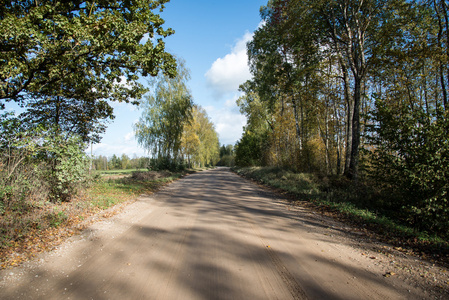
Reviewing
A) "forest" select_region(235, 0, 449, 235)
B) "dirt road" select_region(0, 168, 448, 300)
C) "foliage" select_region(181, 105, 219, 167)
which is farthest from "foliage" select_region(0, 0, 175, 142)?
"foliage" select_region(181, 105, 219, 167)

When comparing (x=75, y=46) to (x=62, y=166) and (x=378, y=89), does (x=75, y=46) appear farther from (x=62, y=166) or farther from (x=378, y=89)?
(x=378, y=89)

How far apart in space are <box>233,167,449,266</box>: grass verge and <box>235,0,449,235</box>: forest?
0.76ft

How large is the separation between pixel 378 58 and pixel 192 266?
1173 cm

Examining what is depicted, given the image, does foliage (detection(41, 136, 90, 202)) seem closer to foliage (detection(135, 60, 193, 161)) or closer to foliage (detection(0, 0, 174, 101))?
foliage (detection(0, 0, 174, 101))

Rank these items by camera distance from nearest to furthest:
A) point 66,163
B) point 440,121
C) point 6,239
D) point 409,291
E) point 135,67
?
point 409,291 < point 6,239 < point 440,121 < point 66,163 < point 135,67

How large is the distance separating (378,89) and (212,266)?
2202cm

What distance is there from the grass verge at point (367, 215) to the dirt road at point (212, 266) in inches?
34.4

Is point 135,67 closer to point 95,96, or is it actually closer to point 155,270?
point 95,96

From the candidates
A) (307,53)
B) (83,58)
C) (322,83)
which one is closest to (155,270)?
(83,58)

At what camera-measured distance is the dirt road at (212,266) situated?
278cm

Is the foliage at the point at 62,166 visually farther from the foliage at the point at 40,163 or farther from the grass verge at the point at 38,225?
the grass verge at the point at 38,225

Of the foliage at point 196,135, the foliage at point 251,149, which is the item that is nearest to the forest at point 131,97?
the foliage at point 251,149

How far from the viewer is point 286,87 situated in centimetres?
1502

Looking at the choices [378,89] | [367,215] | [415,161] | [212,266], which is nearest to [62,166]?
[212,266]
